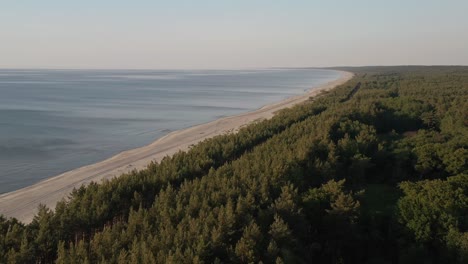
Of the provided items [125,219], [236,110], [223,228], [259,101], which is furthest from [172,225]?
[259,101]

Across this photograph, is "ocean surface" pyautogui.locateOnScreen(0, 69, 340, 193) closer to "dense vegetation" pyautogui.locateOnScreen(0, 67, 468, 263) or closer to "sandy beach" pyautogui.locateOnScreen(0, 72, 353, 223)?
→ "sandy beach" pyautogui.locateOnScreen(0, 72, 353, 223)

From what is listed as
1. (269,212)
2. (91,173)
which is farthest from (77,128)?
(269,212)

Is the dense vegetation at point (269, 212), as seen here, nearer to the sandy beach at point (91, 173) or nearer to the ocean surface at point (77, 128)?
the sandy beach at point (91, 173)

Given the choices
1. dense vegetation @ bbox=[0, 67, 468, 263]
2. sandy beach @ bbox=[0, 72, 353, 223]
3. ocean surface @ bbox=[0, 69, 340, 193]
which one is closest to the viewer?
dense vegetation @ bbox=[0, 67, 468, 263]

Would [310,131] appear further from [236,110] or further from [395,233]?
[236,110]

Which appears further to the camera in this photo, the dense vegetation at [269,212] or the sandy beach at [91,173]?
the sandy beach at [91,173]

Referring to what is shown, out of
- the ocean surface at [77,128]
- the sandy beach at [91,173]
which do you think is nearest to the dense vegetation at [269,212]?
the sandy beach at [91,173]

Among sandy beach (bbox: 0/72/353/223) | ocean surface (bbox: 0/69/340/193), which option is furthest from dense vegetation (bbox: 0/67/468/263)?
ocean surface (bbox: 0/69/340/193)

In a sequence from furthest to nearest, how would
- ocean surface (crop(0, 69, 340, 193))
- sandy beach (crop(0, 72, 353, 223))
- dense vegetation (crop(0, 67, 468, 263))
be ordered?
ocean surface (crop(0, 69, 340, 193))
sandy beach (crop(0, 72, 353, 223))
dense vegetation (crop(0, 67, 468, 263))

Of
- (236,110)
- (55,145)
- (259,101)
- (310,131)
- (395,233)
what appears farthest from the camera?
(259,101)
